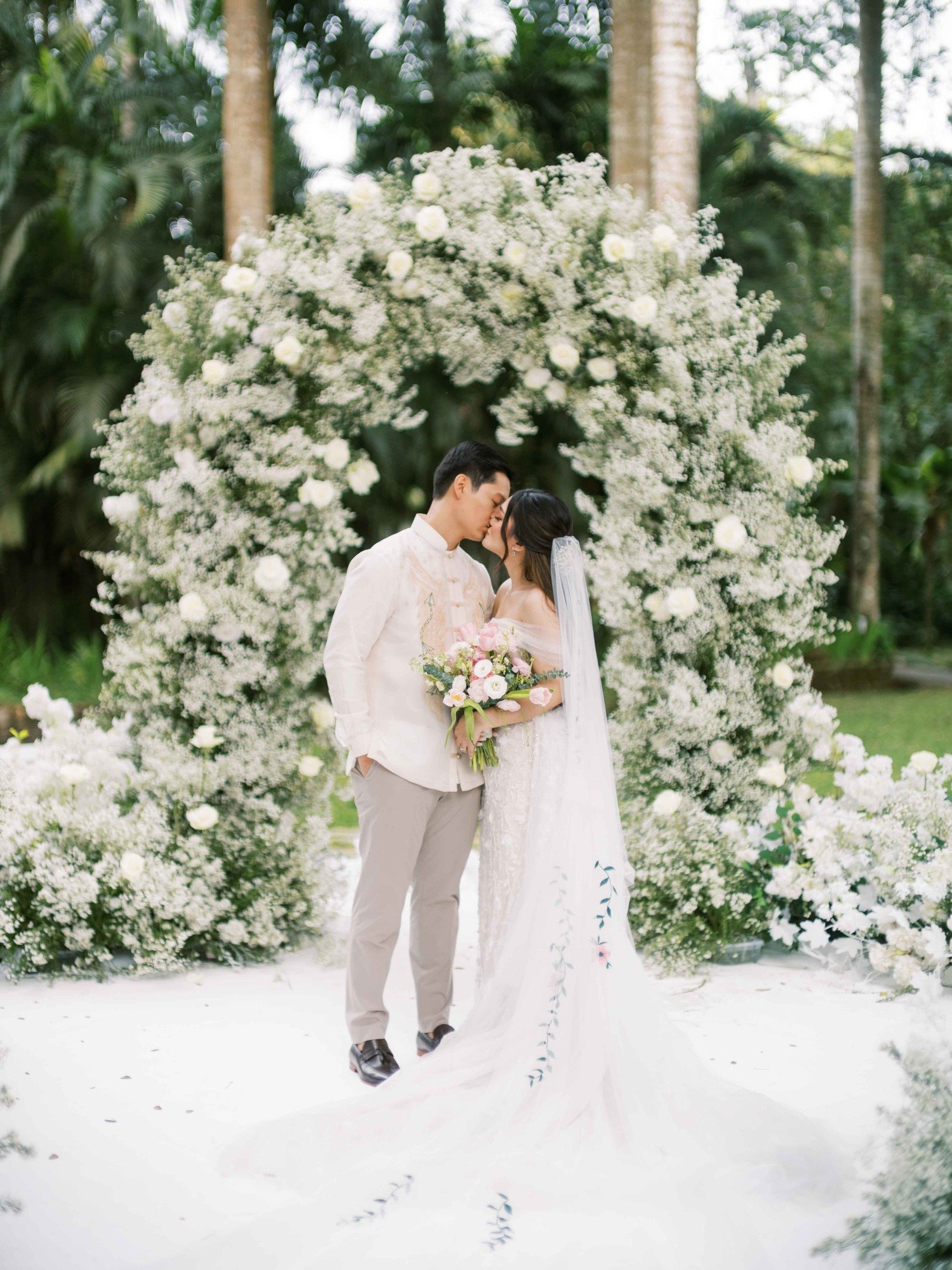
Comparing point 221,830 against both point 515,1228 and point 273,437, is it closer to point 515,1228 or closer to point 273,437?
point 273,437

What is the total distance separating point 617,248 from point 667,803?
2.27 metres

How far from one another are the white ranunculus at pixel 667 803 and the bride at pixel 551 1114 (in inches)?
45.2

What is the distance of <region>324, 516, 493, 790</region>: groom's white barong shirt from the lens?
3748 millimetres

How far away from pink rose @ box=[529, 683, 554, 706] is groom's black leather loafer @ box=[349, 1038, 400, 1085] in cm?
122


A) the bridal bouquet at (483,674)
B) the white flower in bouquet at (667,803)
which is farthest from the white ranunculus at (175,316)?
the white flower in bouquet at (667,803)

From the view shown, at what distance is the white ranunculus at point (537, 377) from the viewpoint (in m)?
5.03

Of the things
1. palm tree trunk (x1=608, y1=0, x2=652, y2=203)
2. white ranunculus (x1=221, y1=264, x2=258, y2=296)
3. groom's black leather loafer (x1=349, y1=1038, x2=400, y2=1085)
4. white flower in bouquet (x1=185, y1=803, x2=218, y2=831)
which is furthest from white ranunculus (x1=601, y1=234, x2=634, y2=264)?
palm tree trunk (x1=608, y1=0, x2=652, y2=203)

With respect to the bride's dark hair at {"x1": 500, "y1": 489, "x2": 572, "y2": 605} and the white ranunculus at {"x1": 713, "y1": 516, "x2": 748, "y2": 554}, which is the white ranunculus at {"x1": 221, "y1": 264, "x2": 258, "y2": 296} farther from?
the white ranunculus at {"x1": 713, "y1": 516, "x2": 748, "y2": 554}

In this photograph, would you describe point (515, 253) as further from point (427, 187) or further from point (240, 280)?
point (240, 280)

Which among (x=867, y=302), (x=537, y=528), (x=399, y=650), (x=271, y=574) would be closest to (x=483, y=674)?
(x=399, y=650)

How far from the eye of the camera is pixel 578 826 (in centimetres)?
359

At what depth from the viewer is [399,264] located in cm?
471

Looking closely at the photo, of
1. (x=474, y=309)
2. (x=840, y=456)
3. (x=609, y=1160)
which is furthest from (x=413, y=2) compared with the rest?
(x=609, y=1160)

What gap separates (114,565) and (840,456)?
40.0 ft
